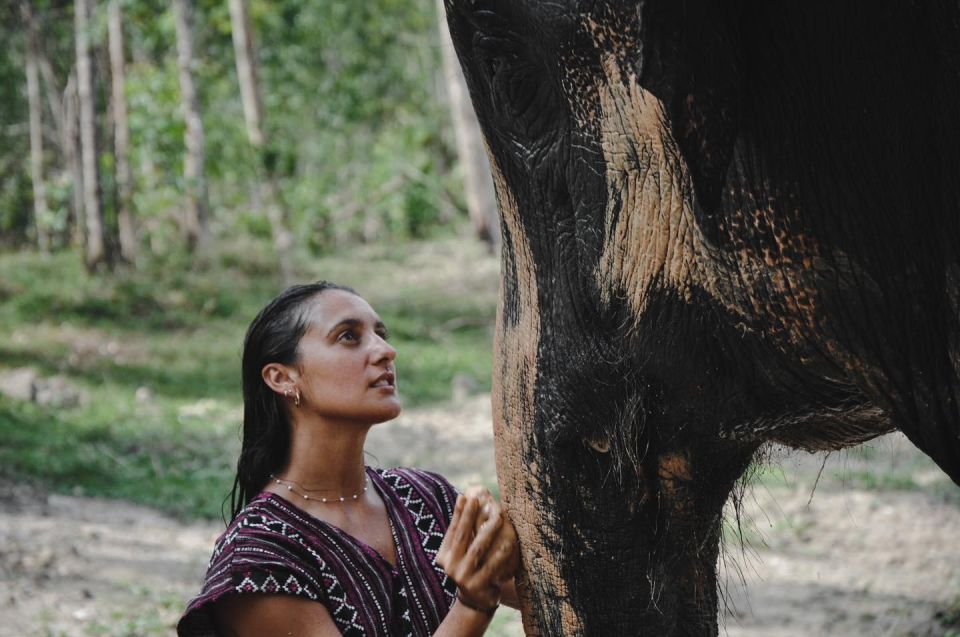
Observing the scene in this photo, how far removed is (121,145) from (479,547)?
45.0 ft

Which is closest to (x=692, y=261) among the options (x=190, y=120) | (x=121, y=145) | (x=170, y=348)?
(x=170, y=348)

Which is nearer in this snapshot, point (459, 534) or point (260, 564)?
point (459, 534)

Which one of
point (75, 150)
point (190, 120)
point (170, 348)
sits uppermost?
point (190, 120)

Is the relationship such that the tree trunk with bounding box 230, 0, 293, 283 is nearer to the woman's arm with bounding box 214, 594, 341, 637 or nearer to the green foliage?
the green foliage

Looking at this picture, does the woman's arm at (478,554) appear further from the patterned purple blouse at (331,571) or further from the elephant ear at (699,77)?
the elephant ear at (699,77)

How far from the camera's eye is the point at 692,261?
1.40 m

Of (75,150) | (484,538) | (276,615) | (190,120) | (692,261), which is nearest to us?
(692,261)

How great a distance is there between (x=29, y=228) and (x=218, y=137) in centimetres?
574

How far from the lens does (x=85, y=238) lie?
13039 mm

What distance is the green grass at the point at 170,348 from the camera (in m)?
6.66

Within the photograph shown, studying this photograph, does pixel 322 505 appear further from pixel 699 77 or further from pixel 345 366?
pixel 699 77

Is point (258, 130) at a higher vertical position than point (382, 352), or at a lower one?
higher

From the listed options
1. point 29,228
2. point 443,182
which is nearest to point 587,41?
point 443,182

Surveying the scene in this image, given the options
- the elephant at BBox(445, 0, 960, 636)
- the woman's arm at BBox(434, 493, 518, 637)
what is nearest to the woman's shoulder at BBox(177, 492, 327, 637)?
the woman's arm at BBox(434, 493, 518, 637)
